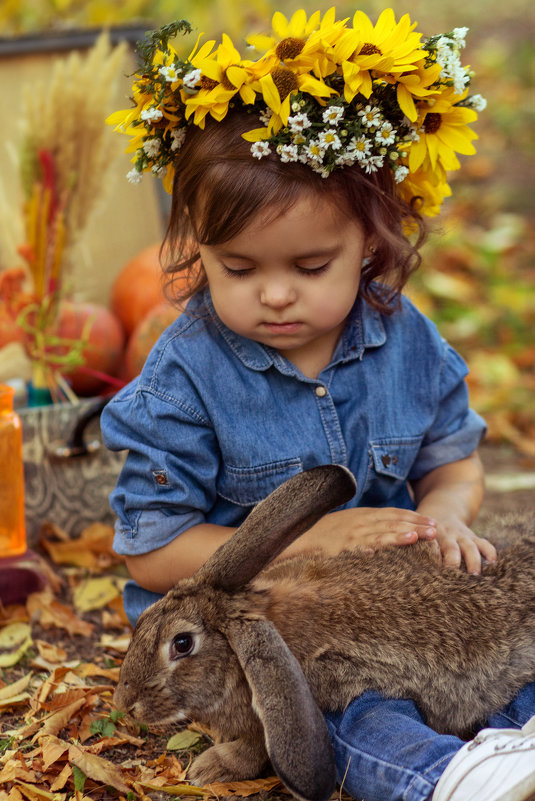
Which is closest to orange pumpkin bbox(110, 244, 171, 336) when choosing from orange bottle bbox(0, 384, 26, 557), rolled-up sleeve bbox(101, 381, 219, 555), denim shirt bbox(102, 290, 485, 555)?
orange bottle bbox(0, 384, 26, 557)

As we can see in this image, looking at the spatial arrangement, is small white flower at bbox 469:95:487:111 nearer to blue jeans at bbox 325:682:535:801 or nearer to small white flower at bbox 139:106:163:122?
small white flower at bbox 139:106:163:122

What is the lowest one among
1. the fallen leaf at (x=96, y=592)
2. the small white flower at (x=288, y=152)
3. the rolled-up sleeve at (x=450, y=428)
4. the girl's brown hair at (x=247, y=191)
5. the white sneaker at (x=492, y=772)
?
the fallen leaf at (x=96, y=592)

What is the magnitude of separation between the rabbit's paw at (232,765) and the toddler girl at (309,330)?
188mm

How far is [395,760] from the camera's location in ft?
6.81

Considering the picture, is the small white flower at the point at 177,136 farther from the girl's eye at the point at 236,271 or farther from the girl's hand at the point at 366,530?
the girl's hand at the point at 366,530

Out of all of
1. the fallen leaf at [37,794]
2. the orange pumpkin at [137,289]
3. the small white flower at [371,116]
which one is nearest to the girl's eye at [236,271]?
the small white flower at [371,116]

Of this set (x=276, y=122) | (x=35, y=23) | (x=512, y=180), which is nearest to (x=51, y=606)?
(x=276, y=122)

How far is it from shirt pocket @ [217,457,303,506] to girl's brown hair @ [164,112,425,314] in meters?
0.63

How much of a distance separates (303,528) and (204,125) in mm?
1047

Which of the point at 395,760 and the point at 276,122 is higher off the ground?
the point at 276,122

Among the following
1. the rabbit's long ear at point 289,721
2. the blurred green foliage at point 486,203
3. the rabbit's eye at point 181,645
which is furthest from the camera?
the blurred green foliage at point 486,203

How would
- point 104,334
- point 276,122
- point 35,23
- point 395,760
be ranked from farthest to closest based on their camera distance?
1. point 35,23
2. point 104,334
3. point 276,122
4. point 395,760

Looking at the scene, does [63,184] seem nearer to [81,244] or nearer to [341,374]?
[81,244]

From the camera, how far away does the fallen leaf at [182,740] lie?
7.97ft
